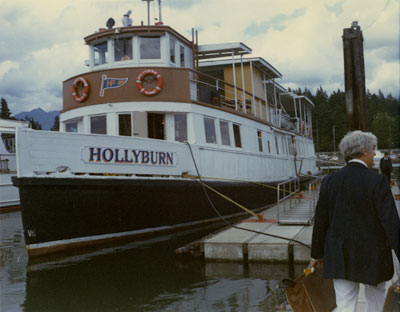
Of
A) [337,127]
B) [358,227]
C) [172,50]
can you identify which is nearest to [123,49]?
[172,50]

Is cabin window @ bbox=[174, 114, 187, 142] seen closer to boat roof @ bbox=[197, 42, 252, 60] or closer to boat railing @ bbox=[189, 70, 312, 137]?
boat railing @ bbox=[189, 70, 312, 137]

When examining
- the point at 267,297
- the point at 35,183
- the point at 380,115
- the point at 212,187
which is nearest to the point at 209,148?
the point at 212,187

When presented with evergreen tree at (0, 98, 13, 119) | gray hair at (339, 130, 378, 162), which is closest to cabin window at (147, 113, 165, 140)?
gray hair at (339, 130, 378, 162)

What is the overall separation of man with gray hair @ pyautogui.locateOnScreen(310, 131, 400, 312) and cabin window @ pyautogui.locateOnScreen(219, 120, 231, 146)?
30.4 ft

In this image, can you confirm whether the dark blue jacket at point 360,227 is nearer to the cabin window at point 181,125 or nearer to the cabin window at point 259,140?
the cabin window at point 181,125

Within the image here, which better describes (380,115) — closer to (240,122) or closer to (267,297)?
(240,122)

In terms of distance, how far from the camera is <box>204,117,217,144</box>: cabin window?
38.6ft

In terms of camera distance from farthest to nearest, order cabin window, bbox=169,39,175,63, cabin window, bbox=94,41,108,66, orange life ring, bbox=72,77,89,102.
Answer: cabin window, bbox=94,41,108,66 < cabin window, bbox=169,39,175,63 < orange life ring, bbox=72,77,89,102

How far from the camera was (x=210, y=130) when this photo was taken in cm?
1190

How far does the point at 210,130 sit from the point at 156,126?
1.53 metres

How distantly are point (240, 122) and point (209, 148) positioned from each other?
7.77 ft

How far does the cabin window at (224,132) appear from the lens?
1245 centimetres

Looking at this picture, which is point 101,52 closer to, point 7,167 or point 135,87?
point 135,87

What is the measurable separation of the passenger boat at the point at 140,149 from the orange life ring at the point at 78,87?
0.03m
